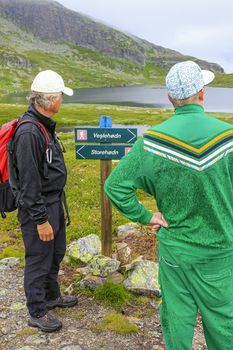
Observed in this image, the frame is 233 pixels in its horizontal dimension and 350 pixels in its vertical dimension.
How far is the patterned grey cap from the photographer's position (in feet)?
13.3

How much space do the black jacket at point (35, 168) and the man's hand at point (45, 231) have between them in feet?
0.36

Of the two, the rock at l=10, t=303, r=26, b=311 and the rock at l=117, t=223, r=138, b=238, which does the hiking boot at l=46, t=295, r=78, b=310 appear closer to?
the rock at l=10, t=303, r=26, b=311

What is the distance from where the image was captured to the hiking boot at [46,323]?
6895 millimetres

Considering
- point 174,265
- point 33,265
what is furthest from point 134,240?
point 174,265

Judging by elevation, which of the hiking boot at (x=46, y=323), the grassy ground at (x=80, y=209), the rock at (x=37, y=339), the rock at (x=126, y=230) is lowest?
the grassy ground at (x=80, y=209)

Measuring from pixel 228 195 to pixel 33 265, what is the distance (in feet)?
13.0

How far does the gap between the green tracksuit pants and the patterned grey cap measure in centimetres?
170

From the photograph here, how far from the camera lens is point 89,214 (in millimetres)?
14336

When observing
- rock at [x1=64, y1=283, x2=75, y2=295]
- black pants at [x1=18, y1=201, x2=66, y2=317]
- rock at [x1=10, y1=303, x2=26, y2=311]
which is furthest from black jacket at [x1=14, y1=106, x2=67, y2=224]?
rock at [x1=64, y1=283, x2=75, y2=295]

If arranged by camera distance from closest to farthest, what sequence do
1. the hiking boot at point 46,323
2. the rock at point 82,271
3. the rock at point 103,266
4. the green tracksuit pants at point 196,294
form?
the green tracksuit pants at point 196,294
the hiking boot at point 46,323
the rock at point 103,266
the rock at point 82,271

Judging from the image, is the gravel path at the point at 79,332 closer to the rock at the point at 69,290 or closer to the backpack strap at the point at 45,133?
the rock at the point at 69,290

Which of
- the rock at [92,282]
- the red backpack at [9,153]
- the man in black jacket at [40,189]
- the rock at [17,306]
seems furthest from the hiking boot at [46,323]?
the red backpack at [9,153]

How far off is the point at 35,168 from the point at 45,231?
108 centimetres

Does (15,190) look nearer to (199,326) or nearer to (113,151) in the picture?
(113,151)
